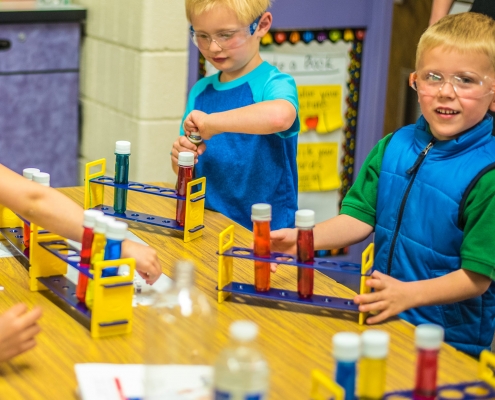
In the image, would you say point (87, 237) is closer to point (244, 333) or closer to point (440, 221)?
point (244, 333)

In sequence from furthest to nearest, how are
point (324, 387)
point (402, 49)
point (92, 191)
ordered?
point (402, 49) < point (92, 191) < point (324, 387)

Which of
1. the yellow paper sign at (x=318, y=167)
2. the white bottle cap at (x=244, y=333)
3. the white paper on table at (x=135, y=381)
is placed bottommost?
the yellow paper sign at (x=318, y=167)

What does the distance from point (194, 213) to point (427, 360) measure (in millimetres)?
876

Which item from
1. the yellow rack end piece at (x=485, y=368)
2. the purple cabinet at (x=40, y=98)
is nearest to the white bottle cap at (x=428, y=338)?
the yellow rack end piece at (x=485, y=368)

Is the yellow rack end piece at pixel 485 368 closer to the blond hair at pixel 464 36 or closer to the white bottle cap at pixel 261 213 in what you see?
the white bottle cap at pixel 261 213

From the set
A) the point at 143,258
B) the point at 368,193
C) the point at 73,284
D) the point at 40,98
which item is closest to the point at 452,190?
the point at 368,193

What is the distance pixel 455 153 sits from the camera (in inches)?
65.3

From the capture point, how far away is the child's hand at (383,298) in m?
1.44

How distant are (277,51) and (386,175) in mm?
1415

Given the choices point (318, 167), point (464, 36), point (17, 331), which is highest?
point (464, 36)

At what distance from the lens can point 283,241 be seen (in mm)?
1661

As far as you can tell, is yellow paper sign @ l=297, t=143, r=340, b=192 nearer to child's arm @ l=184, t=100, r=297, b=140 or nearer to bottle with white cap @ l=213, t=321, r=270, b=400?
child's arm @ l=184, t=100, r=297, b=140

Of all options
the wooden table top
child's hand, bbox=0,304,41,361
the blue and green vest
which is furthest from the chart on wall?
child's hand, bbox=0,304,41,361

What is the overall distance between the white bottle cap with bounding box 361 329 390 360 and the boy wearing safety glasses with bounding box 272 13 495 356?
0.56 metres
